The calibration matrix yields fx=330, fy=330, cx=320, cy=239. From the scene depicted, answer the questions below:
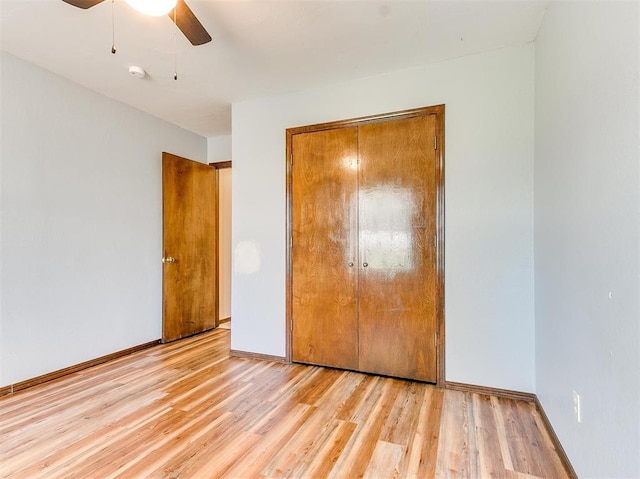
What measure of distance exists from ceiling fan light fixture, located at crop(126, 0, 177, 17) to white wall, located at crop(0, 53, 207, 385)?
1.78m

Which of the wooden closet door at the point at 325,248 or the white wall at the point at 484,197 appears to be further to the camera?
the wooden closet door at the point at 325,248

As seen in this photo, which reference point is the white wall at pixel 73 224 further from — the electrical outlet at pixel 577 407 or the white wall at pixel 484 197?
the electrical outlet at pixel 577 407

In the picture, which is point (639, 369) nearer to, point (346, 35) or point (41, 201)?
point (346, 35)

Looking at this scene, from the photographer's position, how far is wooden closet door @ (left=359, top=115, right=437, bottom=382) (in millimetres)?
2572

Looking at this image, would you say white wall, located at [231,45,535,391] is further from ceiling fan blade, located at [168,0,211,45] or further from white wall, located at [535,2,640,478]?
ceiling fan blade, located at [168,0,211,45]

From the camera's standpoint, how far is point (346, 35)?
2.21 m

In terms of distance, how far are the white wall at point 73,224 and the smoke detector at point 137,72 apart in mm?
652

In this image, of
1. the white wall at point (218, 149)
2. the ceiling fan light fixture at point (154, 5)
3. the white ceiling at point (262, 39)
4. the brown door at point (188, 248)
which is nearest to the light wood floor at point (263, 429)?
the brown door at point (188, 248)

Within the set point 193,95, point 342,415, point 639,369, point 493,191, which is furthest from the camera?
point 193,95

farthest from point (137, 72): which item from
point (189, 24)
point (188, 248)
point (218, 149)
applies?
point (188, 248)

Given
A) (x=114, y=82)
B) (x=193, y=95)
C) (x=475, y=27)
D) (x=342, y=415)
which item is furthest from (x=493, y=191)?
(x=114, y=82)

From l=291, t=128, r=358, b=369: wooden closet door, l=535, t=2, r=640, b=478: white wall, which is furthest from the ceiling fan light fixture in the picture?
l=535, t=2, r=640, b=478: white wall

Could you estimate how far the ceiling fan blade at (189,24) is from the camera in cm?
153

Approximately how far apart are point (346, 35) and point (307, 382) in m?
2.56
